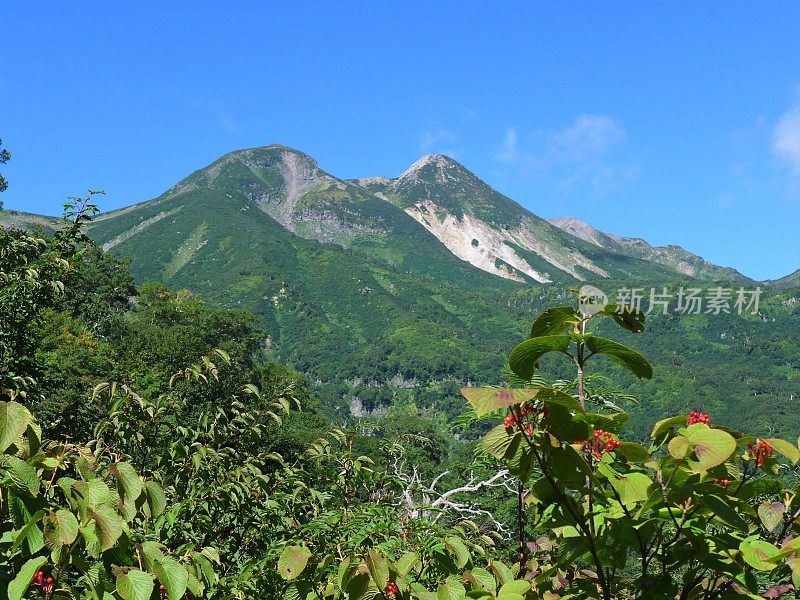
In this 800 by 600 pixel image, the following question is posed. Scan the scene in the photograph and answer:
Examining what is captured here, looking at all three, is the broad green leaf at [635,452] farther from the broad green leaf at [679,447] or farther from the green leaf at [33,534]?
the green leaf at [33,534]

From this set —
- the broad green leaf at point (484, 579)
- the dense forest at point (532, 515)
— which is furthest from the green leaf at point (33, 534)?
the broad green leaf at point (484, 579)

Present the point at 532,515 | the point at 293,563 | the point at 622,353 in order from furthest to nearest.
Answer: the point at 532,515, the point at 293,563, the point at 622,353

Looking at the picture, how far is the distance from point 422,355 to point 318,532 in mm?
150225

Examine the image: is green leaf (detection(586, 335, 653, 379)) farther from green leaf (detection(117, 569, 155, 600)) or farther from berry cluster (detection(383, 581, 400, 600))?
green leaf (detection(117, 569, 155, 600))


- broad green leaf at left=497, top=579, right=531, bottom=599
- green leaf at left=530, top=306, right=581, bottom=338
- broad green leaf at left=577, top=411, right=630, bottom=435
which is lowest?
broad green leaf at left=497, top=579, right=531, bottom=599

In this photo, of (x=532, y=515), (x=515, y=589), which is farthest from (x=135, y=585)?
(x=532, y=515)

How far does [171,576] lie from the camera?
1.72 meters

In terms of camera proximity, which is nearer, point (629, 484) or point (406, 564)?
point (629, 484)

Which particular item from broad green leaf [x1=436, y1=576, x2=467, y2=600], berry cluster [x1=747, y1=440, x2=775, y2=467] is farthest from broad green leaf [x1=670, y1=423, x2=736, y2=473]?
broad green leaf [x1=436, y1=576, x2=467, y2=600]

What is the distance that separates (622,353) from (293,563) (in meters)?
1.46

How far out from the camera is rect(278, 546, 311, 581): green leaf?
2.42 meters

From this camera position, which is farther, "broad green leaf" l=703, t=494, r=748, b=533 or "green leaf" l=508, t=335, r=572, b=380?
"broad green leaf" l=703, t=494, r=748, b=533

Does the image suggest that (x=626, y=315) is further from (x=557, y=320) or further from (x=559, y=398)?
(x=559, y=398)

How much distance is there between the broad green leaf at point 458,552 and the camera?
2.46 m
